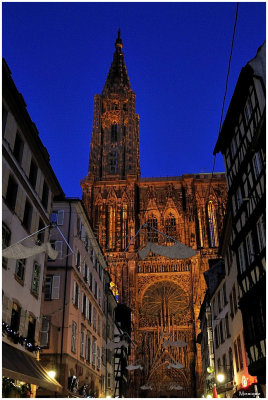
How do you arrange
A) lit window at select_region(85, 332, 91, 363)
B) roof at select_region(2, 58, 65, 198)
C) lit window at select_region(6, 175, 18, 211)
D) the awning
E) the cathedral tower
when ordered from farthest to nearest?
the cathedral tower → lit window at select_region(85, 332, 91, 363) → lit window at select_region(6, 175, 18, 211) → roof at select_region(2, 58, 65, 198) → the awning

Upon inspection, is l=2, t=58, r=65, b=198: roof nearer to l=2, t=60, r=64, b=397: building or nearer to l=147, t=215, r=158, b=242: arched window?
l=2, t=60, r=64, b=397: building

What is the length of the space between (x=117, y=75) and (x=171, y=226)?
32889 millimetres

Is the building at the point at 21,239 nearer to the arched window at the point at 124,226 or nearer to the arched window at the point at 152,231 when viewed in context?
the arched window at the point at 124,226

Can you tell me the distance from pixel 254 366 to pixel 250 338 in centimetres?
130

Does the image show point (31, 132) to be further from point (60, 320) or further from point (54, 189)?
point (60, 320)

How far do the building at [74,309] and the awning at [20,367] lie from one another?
14.3 ft

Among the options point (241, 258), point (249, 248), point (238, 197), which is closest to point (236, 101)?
point (238, 197)

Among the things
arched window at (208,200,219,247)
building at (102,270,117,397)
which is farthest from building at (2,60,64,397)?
arched window at (208,200,219,247)

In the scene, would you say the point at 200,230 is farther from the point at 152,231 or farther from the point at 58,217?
the point at 58,217

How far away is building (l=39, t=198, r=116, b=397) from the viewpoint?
2228 cm

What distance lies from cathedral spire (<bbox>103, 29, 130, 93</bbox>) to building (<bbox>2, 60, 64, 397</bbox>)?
5440 centimetres

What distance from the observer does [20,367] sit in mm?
14094

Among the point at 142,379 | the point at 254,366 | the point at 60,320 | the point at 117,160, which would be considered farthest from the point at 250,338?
the point at 117,160

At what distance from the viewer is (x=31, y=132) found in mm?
17734
